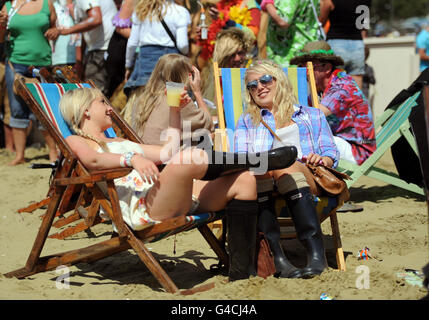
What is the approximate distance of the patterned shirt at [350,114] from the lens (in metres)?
5.14

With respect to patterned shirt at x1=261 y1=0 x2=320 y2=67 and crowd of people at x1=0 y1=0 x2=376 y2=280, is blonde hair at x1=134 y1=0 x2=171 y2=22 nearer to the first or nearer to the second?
crowd of people at x1=0 y1=0 x2=376 y2=280

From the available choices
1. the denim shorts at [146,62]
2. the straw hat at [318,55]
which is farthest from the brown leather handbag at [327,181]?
the denim shorts at [146,62]

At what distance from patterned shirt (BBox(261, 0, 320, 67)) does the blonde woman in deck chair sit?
130 inches

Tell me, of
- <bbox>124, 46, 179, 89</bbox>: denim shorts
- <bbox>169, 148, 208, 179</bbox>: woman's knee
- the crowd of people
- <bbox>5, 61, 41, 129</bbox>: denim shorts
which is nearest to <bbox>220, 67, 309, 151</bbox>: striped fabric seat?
the crowd of people

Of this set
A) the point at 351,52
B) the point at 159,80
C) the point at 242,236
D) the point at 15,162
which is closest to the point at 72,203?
the point at 159,80

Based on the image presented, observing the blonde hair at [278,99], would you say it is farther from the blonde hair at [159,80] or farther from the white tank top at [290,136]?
the blonde hair at [159,80]

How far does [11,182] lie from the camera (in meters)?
6.45

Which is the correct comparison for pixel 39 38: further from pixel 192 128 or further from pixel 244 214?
pixel 244 214

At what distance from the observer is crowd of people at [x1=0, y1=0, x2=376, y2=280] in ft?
11.1

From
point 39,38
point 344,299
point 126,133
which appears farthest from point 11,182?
point 344,299

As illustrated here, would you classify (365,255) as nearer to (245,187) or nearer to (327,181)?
(327,181)

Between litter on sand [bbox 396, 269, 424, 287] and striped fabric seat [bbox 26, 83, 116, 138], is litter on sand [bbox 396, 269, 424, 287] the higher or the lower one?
the lower one

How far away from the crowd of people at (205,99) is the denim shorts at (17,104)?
0.05 feet

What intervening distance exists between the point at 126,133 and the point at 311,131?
119cm
